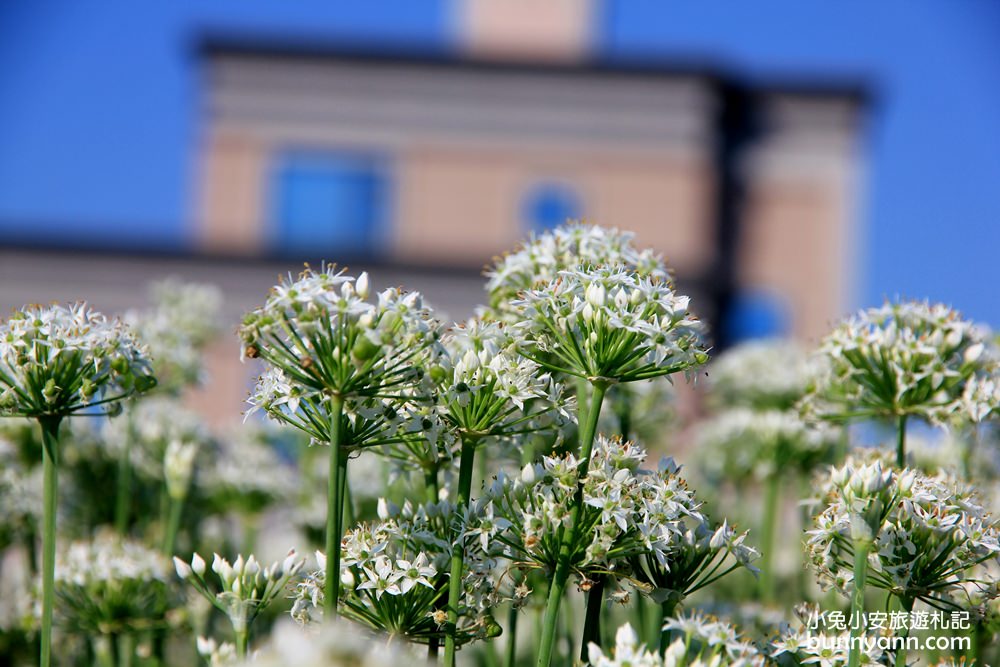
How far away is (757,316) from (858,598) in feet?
112

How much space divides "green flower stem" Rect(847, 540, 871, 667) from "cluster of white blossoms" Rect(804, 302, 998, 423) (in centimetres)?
102

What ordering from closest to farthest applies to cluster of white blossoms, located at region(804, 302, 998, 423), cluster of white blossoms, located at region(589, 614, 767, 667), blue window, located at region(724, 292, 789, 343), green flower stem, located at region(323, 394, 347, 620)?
cluster of white blossoms, located at region(589, 614, 767, 667) < green flower stem, located at region(323, 394, 347, 620) < cluster of white blossoms, located at region(804, 302, 998, 423) < blue window, located at region(724, 292, 789, 343)

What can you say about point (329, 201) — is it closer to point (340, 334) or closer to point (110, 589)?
point (110, 589)

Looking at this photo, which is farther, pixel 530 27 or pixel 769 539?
pixel 530 27

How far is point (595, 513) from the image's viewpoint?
124 inches

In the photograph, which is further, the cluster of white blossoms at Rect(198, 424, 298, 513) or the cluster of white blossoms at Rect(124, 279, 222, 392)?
the cluster of white blossoms at Rect(198, 424, 298, 513)

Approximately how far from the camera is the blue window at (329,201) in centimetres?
3459

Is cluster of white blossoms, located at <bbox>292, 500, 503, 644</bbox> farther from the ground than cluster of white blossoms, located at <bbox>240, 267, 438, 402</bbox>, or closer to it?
closer to it

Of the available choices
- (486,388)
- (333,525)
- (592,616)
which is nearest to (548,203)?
(486,388)

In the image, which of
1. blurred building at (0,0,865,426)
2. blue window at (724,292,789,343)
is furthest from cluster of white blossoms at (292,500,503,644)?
blue window at (724,292,789,343)

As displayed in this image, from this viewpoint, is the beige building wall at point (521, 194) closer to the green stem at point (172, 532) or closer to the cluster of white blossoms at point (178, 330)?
the cluster of white blossoms at point (178, 330)

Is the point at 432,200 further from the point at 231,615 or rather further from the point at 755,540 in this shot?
the point at 231,615

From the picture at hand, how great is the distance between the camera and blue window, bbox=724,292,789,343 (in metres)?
35.3

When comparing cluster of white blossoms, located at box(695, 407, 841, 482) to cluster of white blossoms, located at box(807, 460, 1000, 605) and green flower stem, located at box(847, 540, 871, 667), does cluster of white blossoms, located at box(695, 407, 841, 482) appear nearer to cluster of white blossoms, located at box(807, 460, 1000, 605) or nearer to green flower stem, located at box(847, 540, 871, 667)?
cluster of white blossoms, located at box(807, 460, 1000, 605)
